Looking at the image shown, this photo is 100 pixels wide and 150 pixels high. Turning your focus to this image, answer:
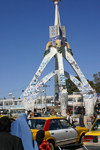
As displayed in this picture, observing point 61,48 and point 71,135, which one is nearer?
point 71,135

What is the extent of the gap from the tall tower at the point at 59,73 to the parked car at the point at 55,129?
29389 millimetres

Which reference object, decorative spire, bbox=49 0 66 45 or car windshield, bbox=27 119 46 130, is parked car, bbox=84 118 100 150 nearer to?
car windshield, bbox=27 119 46 130

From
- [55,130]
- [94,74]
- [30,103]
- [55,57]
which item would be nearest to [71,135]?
[55,130]

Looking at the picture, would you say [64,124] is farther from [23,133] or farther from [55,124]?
[23,133]

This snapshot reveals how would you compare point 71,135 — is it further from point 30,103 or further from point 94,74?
point 94,74

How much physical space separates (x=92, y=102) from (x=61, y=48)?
10.8 metres

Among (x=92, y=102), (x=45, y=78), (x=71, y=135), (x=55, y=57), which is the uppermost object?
(x=55, y=57)

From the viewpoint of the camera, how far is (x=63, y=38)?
44.6 meters

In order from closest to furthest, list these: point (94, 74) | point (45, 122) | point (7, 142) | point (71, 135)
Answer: point (7, 142), point (45, 122), point (71, 135), point (94, 74)

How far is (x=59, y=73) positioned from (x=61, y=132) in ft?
107

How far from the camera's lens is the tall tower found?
40.5 m

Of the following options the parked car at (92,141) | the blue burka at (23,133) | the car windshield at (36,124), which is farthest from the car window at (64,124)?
the blue burka at (23,133)

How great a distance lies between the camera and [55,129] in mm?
9250

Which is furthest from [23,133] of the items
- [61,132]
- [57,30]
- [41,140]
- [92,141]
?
[57,30]
